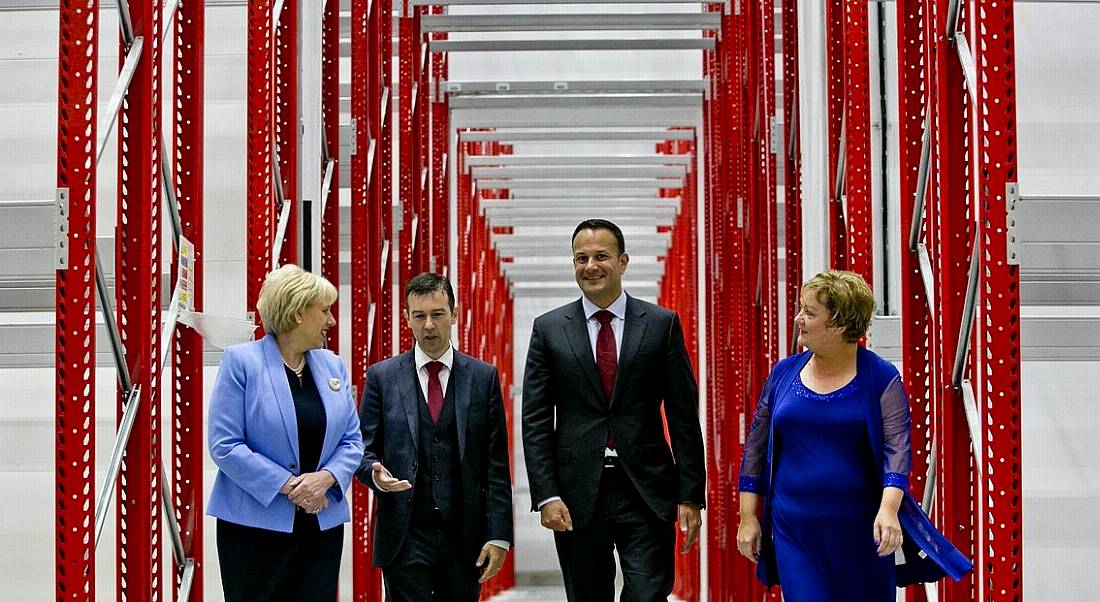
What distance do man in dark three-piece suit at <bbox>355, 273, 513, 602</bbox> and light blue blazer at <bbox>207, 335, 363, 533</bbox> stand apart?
523 mm

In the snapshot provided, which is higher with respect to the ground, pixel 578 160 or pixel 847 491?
pixel 578 160

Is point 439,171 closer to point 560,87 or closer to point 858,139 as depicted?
point 560,87

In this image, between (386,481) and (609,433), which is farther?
(609,433)

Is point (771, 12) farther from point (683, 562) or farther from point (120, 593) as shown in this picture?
point (683, 562)

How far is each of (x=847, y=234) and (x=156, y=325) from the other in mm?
3058

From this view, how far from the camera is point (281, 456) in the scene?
4.09 metres

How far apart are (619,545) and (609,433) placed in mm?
381

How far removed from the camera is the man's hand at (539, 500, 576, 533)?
15.1 ft

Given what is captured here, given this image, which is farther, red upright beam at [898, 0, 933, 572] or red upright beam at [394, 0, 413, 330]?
red upright beam at [394, 0, 413, 330]

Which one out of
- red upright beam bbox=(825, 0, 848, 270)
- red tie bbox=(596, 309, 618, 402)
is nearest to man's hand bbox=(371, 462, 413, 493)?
red tie bbox=(596, 309, 618, 402)

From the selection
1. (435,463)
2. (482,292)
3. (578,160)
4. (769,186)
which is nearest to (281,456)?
(435,463)

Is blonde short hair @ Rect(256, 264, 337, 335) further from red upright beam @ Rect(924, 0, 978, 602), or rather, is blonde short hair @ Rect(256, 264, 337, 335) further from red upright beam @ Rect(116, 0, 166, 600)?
red upright beam @ Rect(924, 0, 978, 602)

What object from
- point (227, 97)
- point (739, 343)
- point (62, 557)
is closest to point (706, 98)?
point (739, 343)

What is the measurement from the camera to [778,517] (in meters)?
4.03
